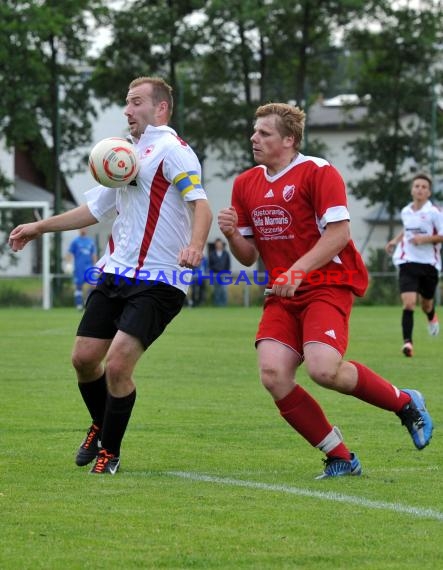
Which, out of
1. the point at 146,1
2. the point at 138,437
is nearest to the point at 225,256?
the point at 146,1

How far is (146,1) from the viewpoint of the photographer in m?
Result: 34.1

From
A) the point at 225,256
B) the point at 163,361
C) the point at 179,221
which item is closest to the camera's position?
the point at 179,221

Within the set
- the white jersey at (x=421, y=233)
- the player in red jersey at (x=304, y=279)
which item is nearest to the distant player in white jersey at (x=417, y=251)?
the white jersey at (x=421, y=233)

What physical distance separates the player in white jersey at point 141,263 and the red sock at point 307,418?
31.4 inches

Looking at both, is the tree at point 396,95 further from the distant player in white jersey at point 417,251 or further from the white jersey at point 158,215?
the white jersey at point 158,215

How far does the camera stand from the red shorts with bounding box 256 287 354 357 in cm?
641

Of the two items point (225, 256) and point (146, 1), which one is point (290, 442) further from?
point (146, 1)

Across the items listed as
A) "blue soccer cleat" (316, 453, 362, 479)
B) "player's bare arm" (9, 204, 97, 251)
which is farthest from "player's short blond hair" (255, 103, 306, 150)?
"blue soccer cleat" (316, 453, 362, 479)

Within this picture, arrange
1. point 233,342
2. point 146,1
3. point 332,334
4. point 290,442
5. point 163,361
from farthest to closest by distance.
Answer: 1. point 146,1
2. point 233,342
3. point 163,361
4. point 290,442
5. point 332,334

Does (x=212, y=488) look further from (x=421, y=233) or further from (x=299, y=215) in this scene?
(x=421, y=233)

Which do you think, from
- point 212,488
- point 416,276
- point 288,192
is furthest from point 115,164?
point 416,276

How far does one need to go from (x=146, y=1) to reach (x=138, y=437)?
27.3 meters

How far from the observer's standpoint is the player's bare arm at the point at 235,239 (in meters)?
Result: 6.46

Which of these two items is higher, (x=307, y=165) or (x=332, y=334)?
(x=307, y=165)
